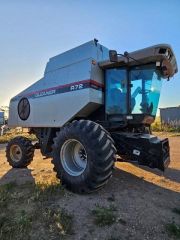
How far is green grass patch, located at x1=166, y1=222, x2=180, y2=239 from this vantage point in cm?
412

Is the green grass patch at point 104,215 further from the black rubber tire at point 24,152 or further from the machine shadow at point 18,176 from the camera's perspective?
the black rubber tire at point 24,152

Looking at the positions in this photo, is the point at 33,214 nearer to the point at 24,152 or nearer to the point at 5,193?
the point at 5,193

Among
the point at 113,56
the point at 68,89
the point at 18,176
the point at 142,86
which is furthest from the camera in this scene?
the point at 18,176

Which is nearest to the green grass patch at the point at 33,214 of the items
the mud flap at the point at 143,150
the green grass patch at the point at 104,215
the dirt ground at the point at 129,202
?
the dirt ground at the point at 129,202

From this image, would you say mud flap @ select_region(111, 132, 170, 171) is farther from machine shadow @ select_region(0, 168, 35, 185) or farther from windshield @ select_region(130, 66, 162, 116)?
machine shadow @ select_region(0, 168, 35, 185)

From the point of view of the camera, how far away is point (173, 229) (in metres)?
4.22

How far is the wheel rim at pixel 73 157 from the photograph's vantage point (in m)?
6.36

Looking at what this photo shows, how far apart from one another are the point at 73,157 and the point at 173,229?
303cm

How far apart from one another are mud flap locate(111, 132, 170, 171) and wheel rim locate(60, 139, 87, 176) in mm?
895

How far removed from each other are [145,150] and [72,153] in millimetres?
1723

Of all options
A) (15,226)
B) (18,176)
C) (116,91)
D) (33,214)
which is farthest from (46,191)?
(116,91)

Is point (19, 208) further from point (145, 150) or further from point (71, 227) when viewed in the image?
point (145, 150)

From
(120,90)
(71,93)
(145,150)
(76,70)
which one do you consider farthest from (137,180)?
(76,70)

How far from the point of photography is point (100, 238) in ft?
13.2
